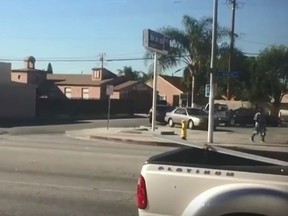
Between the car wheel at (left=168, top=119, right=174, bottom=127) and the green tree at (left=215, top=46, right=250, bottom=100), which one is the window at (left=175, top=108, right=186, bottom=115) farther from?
the green tree at (left=215, top=46, right=250, bottom=100)

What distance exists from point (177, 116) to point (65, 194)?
99.0ft

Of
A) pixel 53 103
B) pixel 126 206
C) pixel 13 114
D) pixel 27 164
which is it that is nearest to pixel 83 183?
pixel 126 206

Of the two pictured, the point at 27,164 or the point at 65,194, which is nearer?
the point at 65,194

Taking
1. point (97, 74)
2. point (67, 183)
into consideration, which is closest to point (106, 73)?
point (97, 74)

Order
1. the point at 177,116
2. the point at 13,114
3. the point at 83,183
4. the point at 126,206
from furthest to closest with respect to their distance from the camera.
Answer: the point at 13,114, the point at 177,116, the point at 83,183, the point at 126,206

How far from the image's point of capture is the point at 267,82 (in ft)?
209

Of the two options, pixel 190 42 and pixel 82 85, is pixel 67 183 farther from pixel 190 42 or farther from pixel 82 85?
pixel 82 85

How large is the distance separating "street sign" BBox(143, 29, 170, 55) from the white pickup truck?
88.7 feet

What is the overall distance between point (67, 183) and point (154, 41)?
22742 mm

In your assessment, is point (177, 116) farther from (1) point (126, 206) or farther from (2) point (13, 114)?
(1) point (126, 206)

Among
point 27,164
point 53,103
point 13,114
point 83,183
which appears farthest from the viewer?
point 53,103

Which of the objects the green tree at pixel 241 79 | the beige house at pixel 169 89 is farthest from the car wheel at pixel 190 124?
the beige house at pixel 169 89

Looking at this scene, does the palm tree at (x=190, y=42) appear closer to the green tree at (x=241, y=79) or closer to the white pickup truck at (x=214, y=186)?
the green tree at (x=241, y=79)

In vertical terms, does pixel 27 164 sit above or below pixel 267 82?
below
